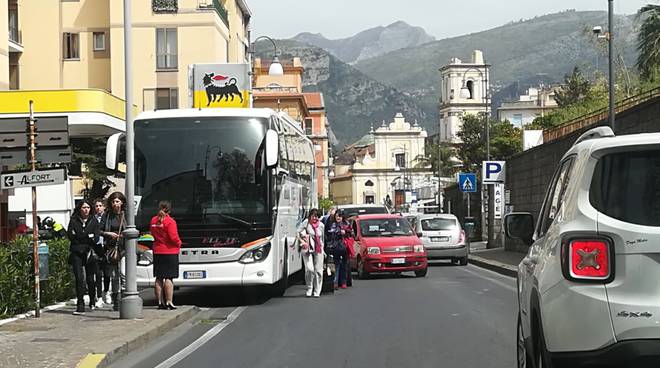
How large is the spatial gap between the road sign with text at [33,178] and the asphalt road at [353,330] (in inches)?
114

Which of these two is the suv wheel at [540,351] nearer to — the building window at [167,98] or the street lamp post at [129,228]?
the street lamp post at [129,228]

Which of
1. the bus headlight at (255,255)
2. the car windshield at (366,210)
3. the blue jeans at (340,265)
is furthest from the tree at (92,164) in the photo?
the bus headlight at (255,255)

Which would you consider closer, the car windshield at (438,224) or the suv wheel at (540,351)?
the suv wheel at (540,351)

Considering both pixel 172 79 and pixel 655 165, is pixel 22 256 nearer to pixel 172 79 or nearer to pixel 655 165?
pixel 655 165

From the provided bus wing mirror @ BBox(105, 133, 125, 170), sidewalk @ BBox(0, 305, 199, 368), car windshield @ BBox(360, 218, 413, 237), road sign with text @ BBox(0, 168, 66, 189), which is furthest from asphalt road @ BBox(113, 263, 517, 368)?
car windshield @ BBox(360, 218, 413, 237)

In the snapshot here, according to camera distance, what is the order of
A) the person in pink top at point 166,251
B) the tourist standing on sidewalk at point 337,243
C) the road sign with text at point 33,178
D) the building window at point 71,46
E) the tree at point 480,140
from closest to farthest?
the road sign with text at point 33,178, the person in pink top at point 166,251, the tourist standing on sidewalk at point 337,243, the building window at point 71,46, the tree at point 480,140

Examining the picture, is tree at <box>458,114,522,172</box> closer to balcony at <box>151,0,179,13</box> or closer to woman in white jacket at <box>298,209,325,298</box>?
balcony at <box>151,0,179,13</box>

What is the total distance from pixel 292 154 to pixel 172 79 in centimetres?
3615

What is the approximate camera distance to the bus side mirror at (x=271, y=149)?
1781 cm

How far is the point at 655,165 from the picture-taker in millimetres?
5625

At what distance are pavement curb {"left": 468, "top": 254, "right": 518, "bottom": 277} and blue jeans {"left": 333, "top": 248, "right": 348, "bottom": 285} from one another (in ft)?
13.7

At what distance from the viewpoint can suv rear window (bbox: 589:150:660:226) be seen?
219 inches

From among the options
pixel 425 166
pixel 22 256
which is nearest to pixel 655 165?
pixel 22 256

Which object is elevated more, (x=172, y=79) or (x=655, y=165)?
(x=172, y=79)
